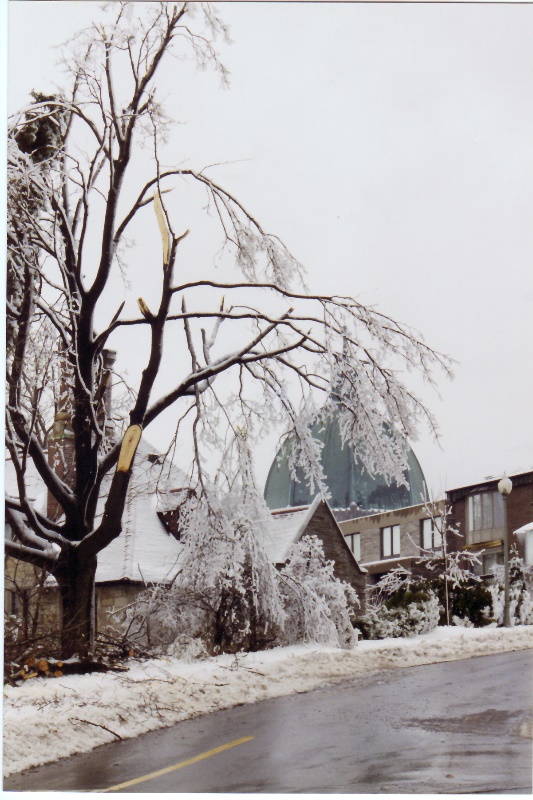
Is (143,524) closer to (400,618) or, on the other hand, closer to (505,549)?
(400,618)

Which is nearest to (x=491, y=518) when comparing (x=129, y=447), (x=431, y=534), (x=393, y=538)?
(x=431, y=534)

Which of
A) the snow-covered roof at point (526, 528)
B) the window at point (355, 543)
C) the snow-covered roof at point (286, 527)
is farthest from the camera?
the snow-covered roof at point (526, 528)

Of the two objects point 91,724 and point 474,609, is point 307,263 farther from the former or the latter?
point 91,724

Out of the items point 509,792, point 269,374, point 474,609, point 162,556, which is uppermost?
point 269,374

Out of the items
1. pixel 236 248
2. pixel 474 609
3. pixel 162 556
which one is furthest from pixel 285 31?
pixel 474 609

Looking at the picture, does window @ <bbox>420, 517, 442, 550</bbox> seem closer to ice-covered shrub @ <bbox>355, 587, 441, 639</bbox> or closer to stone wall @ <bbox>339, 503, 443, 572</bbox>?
stone wall @ <bbox>339, 503, 443, 572</bbox>

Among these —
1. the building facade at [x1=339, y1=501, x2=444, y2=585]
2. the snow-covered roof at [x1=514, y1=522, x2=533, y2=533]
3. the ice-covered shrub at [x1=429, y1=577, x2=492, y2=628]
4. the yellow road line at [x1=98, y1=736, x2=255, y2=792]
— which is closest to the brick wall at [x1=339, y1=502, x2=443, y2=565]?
the building facade at [x1=339, y1=501, x2=444, y2=585]

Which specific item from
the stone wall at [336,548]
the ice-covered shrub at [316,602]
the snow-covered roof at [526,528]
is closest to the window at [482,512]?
the snow-covered roof at [526,528]

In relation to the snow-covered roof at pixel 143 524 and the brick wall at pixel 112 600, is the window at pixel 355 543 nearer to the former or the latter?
the snow-covered roof at pixel 143 524
